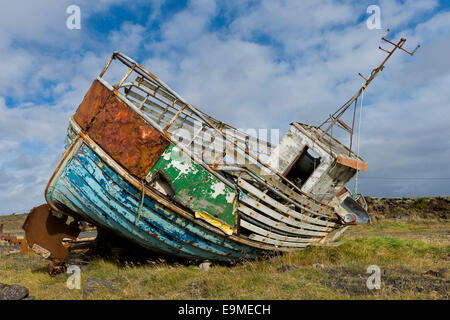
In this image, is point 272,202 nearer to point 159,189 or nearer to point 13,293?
point 159,189

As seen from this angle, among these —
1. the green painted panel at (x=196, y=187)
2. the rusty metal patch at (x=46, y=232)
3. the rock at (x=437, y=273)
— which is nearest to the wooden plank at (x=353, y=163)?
the rock at (x=437, y=273)

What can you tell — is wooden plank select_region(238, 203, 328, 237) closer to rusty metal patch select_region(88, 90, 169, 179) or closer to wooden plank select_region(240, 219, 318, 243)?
wooden plank select_region(240, 219, 318, 243)

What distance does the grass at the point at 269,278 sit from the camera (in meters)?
4.60

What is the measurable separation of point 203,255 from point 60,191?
Result: 2.96 m

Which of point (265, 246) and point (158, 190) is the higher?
point (158, 190)

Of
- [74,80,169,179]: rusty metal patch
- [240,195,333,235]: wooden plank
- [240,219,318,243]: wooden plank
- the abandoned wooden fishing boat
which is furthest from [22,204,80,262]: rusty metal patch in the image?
[240,195,333,235]: wooden plank

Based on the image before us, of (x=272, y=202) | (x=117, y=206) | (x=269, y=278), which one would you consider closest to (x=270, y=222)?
(x=272, y=202)

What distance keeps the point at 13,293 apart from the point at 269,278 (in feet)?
13.0

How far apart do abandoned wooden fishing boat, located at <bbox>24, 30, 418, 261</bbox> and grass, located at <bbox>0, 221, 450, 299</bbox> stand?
50 centimetres

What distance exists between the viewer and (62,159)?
18.5 feet

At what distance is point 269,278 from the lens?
5.24m

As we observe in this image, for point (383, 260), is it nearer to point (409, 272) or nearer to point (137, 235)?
point (409, 272)

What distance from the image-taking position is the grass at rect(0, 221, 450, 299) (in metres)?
4.60

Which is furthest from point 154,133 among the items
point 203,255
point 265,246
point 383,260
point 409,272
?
point 383,260
